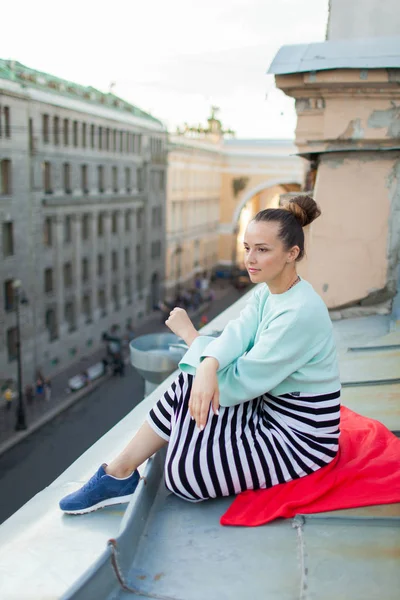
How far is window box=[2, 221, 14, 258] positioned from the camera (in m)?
18.8

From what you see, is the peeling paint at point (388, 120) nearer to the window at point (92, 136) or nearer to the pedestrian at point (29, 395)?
the pedestrian at point (29, 395)

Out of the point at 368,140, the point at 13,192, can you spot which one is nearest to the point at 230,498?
the point at 368,140

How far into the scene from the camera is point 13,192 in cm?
1888

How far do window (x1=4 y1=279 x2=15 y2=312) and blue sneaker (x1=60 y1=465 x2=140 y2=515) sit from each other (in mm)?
17018

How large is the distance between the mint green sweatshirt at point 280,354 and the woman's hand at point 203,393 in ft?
0.25

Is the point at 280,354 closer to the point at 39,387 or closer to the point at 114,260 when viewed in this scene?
the point at 39,387

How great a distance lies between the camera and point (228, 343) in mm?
2395

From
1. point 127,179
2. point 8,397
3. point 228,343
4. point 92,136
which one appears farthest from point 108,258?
point 228,343

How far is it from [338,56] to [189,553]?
383 cm

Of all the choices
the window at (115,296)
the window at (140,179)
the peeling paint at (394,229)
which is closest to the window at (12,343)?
the window at (115,296)

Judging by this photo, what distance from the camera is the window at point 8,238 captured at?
61.6 ft

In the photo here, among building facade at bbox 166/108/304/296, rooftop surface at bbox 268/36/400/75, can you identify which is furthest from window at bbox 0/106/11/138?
building facade at bbox 166/108/304/296

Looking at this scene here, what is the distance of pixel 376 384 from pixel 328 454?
134cm

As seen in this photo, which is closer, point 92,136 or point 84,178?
point 92,136
